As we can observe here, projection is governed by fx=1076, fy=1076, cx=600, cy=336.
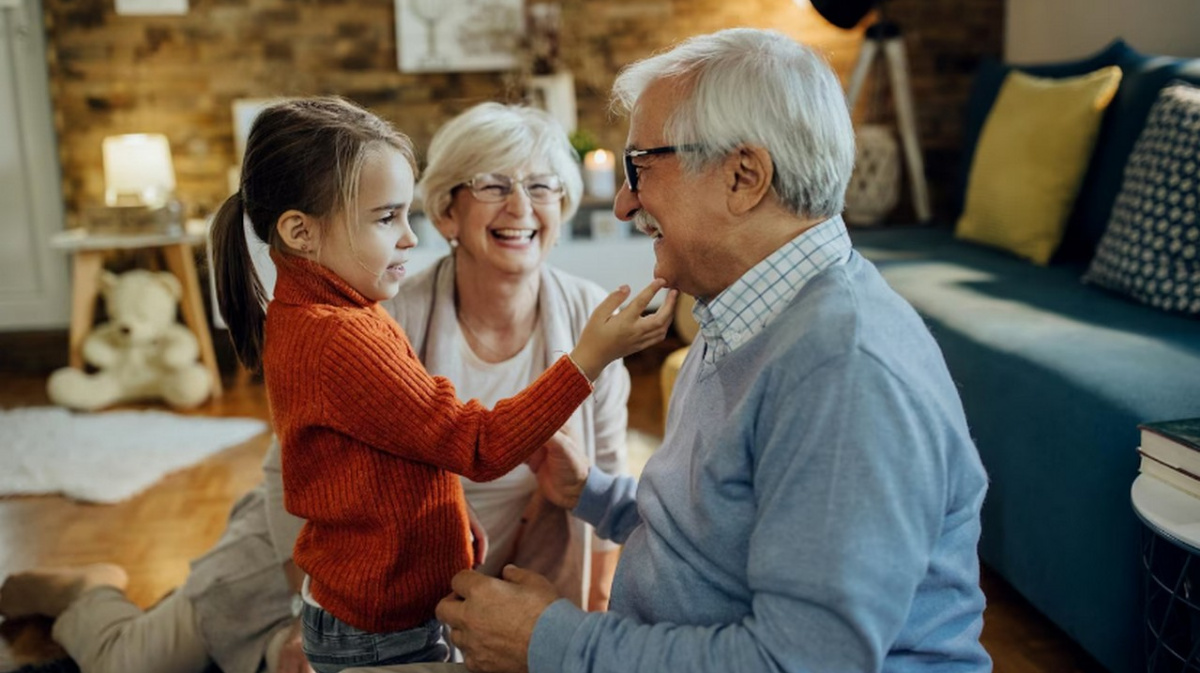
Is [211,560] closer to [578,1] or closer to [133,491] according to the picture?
[133,491]

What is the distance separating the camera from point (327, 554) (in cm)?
137

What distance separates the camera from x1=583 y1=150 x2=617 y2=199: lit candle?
169 inches

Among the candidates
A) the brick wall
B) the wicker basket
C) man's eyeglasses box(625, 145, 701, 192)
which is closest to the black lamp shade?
the brick wall

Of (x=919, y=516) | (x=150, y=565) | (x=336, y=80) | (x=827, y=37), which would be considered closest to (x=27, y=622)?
(x=150, y=565)

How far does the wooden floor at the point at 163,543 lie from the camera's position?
2158 millimetres

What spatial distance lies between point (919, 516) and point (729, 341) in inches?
10.7

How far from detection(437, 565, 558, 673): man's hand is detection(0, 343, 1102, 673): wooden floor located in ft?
4.09

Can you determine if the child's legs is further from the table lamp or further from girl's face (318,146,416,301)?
the table lamp

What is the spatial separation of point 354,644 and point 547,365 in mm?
649

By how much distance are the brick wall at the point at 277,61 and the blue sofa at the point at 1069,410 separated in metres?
1.96

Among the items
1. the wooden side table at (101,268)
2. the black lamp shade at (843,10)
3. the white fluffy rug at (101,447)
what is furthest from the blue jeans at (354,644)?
the black lamp shade at (843,10)

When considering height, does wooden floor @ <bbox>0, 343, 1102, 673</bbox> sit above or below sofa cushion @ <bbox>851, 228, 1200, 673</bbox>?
below

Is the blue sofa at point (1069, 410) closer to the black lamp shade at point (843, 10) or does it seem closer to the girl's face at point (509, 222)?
the girl's face at point (509, 222)

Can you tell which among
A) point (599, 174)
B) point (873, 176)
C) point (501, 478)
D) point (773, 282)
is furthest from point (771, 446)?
point (873, 176)
